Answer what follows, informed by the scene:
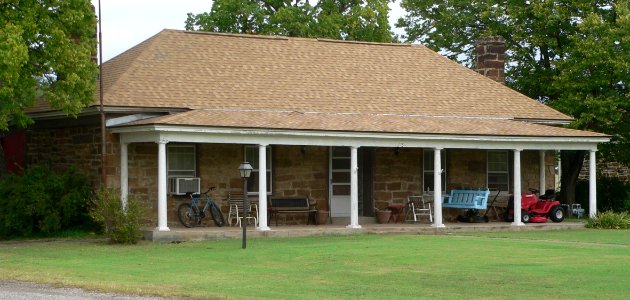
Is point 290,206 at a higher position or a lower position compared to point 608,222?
higher

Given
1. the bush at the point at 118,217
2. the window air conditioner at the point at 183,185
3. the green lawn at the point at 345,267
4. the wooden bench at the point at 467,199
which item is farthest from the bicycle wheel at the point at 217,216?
the wooden bench at the point at 467,199

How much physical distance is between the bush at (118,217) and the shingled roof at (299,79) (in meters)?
2.67

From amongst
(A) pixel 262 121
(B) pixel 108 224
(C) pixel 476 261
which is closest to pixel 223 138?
(A) pixel 262 121

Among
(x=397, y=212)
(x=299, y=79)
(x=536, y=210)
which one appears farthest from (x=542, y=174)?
(x=299, y=79)

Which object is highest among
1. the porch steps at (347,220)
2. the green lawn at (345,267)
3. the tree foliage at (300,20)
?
the tree foliage at (300,20)

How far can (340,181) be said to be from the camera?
98.9ft

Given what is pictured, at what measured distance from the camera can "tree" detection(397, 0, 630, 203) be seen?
1382 inches

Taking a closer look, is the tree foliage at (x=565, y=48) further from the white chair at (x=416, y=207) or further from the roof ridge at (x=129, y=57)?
the roof ridge at (x=129, y=57)

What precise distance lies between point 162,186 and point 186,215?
8.29 feet

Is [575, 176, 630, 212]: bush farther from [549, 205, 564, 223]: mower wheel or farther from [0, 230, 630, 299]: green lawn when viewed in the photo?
[0, 230, 630, 299]: green lawn

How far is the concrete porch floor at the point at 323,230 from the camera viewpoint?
25547mm

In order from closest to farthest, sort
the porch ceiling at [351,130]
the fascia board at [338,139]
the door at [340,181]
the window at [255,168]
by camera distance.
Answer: the fascia board at [338,139] → the porch ceiling at [351,130] → the window at [255,168] → the door at [340,181]

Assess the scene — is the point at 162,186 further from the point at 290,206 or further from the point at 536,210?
the point at 536,210

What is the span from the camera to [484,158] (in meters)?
31.9
